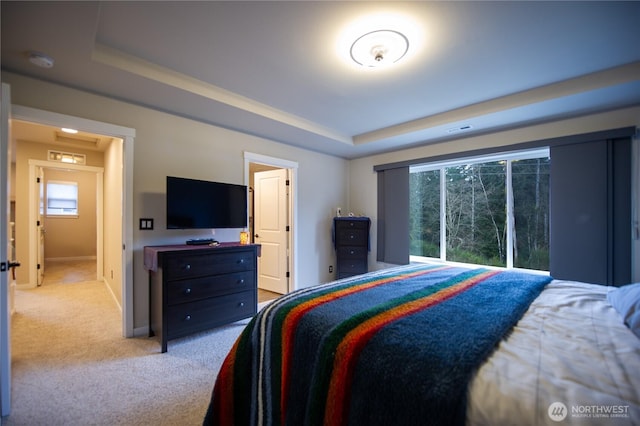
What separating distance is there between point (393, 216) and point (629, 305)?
127 inches

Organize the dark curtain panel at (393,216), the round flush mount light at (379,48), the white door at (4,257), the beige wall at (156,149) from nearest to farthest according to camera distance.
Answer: the white door at (4,257)
the round flush mount light at (379,48)
the beige wall at (156,149)
the dark curtain panel at (393,216)

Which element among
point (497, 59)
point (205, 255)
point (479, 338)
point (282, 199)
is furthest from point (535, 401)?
point (282, 199)

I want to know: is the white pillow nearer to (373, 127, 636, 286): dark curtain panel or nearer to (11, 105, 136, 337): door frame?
(373, 127, 636, 286): dark curtain panel

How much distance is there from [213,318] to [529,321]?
8.45 feet

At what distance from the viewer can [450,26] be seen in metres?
1.76

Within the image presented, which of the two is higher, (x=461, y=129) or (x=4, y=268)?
(x=461, y=129)

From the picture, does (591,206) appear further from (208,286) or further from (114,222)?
(114,222)

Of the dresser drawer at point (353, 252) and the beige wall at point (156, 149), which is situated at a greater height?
the beige wall at point (156, 149)

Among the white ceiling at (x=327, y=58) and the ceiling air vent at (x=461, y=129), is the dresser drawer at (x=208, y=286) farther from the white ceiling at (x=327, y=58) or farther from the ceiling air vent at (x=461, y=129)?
the ceiling air vent at (x=461, y=129)

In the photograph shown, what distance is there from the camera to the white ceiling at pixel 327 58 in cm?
163

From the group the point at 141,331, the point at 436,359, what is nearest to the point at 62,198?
the point at 141,331

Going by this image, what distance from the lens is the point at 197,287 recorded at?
2.59m

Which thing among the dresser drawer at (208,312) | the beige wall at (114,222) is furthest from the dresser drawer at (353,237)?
the beige wall at (114,222)

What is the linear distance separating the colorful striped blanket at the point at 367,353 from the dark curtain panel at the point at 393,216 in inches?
101
